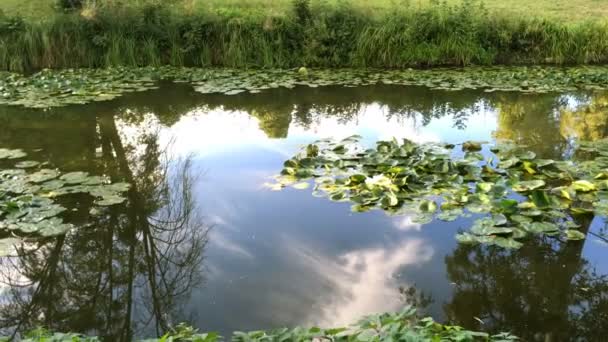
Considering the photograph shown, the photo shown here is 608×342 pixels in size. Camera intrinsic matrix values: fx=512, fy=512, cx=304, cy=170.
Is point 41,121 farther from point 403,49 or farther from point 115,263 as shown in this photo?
point 403,49

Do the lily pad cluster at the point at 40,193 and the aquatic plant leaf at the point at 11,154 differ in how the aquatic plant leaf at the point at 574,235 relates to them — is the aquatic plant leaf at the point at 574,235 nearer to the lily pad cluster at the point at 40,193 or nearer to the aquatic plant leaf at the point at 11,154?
the lily pad cluster at the point at 40,193

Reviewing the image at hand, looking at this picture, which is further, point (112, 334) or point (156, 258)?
point (156, 258)

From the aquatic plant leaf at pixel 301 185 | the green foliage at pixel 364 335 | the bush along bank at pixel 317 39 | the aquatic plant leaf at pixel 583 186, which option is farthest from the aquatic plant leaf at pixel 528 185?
the bush along bank at pixel 317 39

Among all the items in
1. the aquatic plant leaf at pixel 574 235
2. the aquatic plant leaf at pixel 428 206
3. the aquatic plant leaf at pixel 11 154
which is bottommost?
the aquatic plant leaf at pixel 574 235

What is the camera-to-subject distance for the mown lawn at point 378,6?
12.3 metres

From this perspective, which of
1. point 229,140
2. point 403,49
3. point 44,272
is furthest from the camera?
point 403,49

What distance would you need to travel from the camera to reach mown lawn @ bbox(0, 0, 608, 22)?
40.3 ft

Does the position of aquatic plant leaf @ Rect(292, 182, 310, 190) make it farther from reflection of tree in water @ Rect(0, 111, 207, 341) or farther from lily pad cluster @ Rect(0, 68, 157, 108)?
lily pad cluster @ Rect(0, 68, 157, 108)

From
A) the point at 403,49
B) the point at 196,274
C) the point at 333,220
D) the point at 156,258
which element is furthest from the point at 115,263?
the point at 403,49

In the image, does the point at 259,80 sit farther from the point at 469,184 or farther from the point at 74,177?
the point at 469,184

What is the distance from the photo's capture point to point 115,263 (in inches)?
146

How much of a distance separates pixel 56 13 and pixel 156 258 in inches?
383

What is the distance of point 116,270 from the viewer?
142 inches

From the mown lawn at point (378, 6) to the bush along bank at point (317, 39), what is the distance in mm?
608
